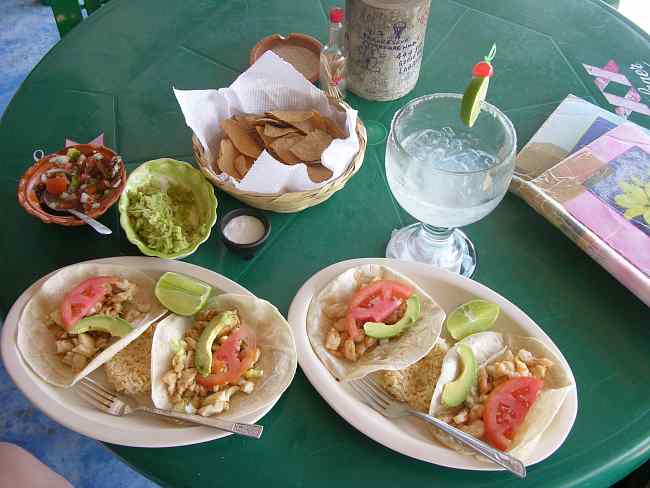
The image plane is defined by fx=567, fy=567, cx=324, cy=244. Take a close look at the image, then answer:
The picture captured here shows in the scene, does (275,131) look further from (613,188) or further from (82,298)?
(613,188)

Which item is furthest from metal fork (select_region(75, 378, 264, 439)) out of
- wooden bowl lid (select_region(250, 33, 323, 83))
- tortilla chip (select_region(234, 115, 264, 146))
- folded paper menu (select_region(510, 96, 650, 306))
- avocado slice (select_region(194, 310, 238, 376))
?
wooden bowl lid (select_region(250, 33, 323, 83))

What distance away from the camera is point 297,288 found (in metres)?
1.50

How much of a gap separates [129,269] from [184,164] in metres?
0.35

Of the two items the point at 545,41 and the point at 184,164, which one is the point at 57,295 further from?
the point at 545,41

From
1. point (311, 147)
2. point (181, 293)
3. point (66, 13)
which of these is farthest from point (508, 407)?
point (66, 13)

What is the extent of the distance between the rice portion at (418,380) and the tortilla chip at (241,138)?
758 mm

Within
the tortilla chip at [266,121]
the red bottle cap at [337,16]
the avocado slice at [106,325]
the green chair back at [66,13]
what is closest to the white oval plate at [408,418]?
the avocado slice at [106,325]

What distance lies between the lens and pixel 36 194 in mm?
1582

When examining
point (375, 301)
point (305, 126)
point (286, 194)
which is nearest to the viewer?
point (375, 301)

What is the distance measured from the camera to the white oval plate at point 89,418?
1197 mm

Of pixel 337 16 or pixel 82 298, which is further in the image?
pixel 337 16

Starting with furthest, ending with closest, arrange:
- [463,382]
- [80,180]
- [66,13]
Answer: [66,13], [80,180], [463,382]

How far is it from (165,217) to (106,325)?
34 cm

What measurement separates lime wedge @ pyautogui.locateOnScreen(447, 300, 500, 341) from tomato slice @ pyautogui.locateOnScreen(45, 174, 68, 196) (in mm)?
1108
